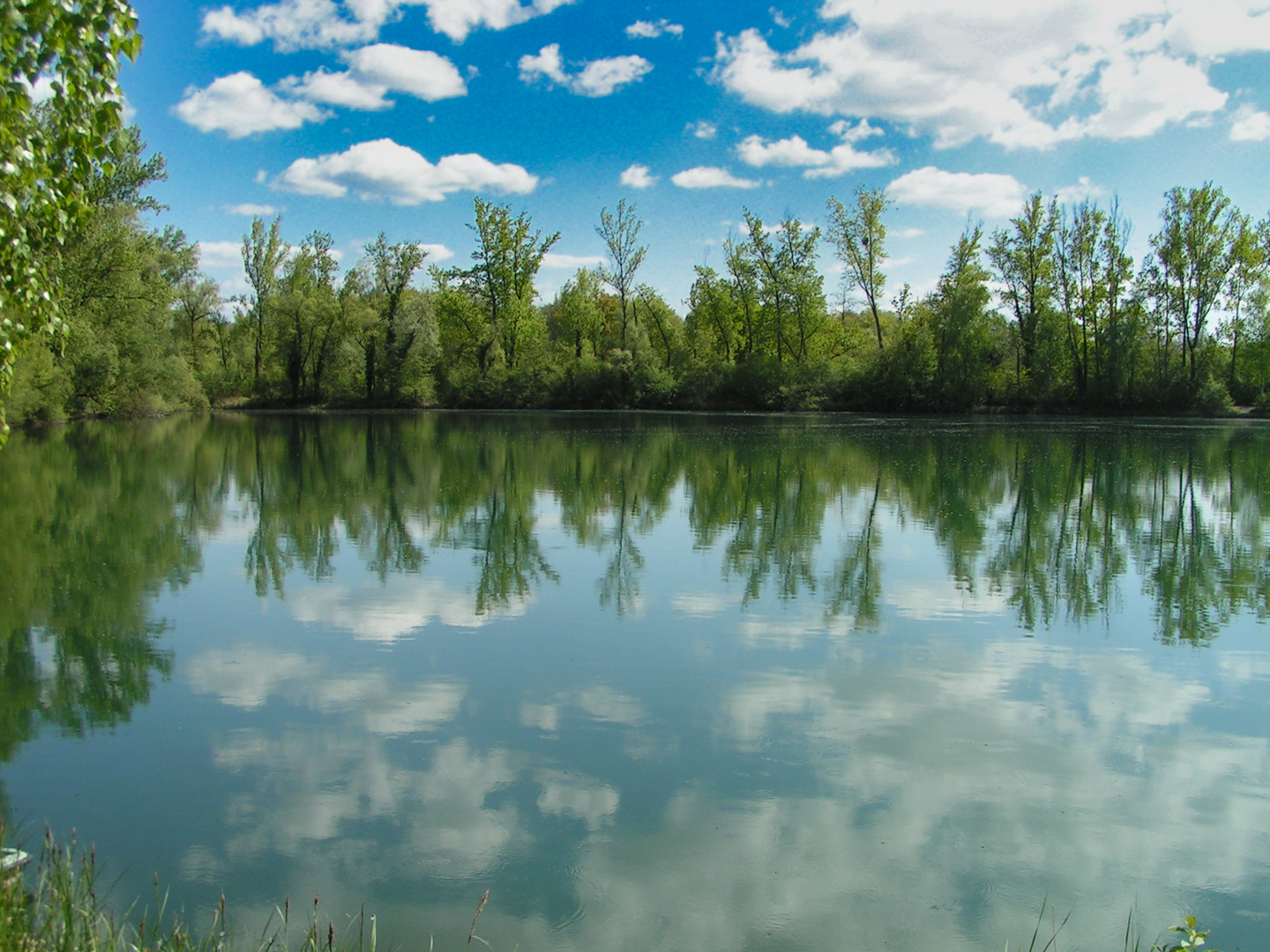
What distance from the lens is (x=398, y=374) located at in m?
71.7

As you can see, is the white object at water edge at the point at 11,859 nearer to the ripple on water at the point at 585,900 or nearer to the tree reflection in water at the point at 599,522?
the tree reflection in water at the point at 599,522

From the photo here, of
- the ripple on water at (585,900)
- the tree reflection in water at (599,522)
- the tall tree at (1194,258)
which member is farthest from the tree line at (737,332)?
the ripple on water at (585,900)

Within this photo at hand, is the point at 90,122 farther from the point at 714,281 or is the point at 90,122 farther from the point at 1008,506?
the point at 714,281

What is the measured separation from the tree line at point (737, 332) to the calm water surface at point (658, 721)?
41.0 meters

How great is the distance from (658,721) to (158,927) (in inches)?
141

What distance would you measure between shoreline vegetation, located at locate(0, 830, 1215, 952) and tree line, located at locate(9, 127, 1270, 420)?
4744 centimetres

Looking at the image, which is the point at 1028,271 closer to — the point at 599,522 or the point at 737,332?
the point at 737,332

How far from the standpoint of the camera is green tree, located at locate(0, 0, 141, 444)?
3.70 metres

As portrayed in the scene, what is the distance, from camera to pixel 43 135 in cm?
432

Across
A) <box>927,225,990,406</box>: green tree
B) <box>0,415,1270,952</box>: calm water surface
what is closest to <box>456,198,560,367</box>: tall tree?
<box>927,225,990,406</box>: green tree

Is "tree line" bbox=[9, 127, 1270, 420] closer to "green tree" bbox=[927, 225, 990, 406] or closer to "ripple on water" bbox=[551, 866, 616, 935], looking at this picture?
"green tree" bbox=[927, 225, 990, 406]

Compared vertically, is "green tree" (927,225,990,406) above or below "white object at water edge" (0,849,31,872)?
above

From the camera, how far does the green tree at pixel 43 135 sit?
3.70 m

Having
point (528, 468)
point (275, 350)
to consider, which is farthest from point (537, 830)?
point (275, 350)
